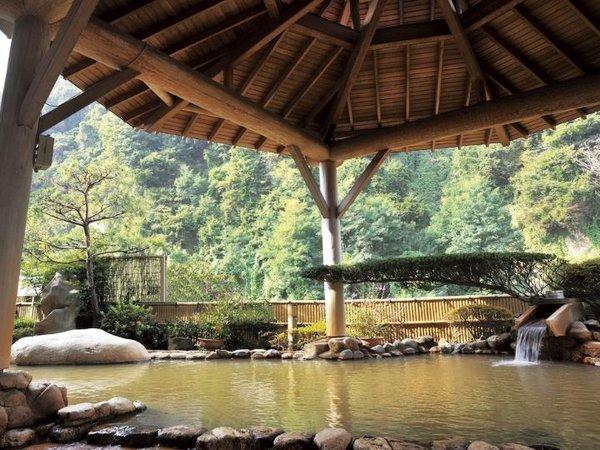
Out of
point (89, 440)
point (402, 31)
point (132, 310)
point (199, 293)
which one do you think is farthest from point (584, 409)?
point (199, 293)

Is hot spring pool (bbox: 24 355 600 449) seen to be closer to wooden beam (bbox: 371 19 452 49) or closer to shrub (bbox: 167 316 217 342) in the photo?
shrub (bbox: 167 316 217 342)

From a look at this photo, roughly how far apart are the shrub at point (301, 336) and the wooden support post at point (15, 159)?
6.42m

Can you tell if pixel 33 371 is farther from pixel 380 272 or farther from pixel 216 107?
pixel 380 272

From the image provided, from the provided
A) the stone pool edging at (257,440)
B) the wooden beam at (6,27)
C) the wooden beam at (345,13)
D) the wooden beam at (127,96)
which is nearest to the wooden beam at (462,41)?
the wooden beam at (345,13)

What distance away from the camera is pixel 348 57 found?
812 centimetres

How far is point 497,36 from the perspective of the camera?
24.1 feet

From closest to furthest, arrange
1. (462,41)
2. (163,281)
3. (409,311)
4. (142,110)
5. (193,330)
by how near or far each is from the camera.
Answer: (462,41), (142,110), (409,311), (193,330), (163,281)

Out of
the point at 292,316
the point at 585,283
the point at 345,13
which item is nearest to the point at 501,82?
the point at 345,13

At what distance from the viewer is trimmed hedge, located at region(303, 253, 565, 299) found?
746 centimetres

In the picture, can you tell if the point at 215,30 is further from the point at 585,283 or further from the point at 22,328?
the point at 22,328

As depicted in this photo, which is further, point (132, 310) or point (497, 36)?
point (132, 310)

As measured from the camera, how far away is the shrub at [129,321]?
10.6 m

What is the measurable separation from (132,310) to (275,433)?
8.93 m

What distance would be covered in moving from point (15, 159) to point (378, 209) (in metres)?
19.9
